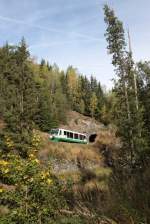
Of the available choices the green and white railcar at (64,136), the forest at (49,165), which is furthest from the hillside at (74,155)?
the forest at (49,165)

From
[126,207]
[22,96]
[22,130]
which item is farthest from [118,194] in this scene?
[22,96]

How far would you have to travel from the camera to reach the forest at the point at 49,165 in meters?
3.10

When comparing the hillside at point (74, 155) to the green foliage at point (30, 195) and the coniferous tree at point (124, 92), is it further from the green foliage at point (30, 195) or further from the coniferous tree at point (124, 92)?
the green foliage at point (30, 195)

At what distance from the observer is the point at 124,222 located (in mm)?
2959

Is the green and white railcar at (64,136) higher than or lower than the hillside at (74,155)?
higher

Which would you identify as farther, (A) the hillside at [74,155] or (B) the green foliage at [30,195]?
(A) the hillside at [74,155]

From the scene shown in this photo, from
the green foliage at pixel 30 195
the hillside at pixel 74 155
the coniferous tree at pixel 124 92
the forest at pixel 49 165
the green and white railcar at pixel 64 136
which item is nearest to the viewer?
the forest at pixel 49 165

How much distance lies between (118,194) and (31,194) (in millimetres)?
3884

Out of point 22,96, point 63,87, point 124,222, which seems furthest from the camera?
point 63,87

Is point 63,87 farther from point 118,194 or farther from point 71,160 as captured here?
point 118,194

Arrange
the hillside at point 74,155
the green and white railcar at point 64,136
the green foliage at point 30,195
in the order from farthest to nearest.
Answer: the green and white railcar at point 64,136 < the hillside at point 74,155 < the green foliage at point 30,195

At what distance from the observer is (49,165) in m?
7.62

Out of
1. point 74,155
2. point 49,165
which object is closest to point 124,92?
point 74,155

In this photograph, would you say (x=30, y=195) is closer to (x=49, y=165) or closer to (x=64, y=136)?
(x=49, y=165)
